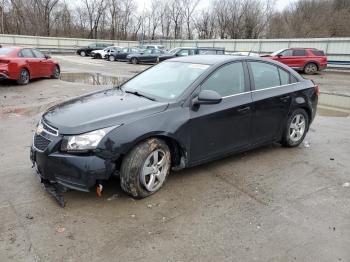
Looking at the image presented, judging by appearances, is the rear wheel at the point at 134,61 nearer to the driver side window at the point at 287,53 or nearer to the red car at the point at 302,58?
the red car at the point at 302,58

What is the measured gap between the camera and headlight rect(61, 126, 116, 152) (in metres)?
3.54

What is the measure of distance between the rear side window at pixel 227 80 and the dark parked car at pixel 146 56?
25.9m

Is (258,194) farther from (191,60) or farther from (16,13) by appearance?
(16,13)

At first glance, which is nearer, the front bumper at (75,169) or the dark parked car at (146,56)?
the front bumper at (75,169)

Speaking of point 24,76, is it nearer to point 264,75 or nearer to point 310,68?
point 264,75

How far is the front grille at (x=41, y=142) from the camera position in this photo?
3719 mm

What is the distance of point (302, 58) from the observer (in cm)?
2272

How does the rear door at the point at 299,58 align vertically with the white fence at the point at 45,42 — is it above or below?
below

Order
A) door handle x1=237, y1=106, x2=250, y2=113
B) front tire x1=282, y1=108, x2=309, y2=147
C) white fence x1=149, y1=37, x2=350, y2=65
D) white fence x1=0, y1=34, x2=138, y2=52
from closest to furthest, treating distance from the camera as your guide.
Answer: door handle x1=237, y1=106, x2=250, y2=113 < front tire x1=282, y1=108, x2=309, y2=147 < white fence x1=149, y1=37, x2=350, y2=65 < white fence x1=0, y1=34, x2=138, y2=52

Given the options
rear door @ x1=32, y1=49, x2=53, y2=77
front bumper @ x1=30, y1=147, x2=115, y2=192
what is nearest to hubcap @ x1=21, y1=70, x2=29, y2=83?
rear door @ x1=32, y1=49, x2=53, y2=77

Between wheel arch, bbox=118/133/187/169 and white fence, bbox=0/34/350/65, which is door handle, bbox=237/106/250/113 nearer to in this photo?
wheel arch, bbox=118/133/187/169

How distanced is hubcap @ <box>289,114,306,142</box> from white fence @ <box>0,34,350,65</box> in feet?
76.7

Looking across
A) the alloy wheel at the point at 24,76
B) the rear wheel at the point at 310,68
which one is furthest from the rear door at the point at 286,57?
the alloy wheel at the point at 24,76

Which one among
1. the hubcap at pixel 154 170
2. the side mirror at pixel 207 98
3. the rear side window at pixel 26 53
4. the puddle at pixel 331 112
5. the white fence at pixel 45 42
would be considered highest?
the white fence at pixel 45 42
